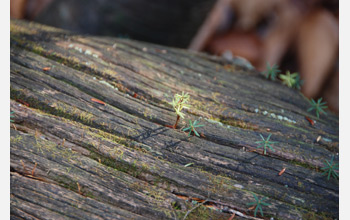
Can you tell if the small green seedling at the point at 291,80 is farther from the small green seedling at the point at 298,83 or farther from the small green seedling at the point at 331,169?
the small green seedling at the point at 331,169

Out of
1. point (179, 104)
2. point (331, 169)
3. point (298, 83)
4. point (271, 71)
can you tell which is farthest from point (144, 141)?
point (298, 83)

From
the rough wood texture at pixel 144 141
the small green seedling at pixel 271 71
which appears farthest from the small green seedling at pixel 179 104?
the small green seedling at pixel 271 71

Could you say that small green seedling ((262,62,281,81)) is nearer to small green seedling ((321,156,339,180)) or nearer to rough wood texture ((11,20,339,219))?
rough wood texture ((11,20,339,219))

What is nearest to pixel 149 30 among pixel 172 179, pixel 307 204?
pixel 172 179

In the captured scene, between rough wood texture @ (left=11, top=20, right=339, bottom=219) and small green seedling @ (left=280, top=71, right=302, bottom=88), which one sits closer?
rough wood texture @ (left=11, top=20, right=339, bottom=219)

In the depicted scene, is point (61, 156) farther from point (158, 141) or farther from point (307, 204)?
point (307, 204)

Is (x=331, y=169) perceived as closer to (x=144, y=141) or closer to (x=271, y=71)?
(x=271, y=71)

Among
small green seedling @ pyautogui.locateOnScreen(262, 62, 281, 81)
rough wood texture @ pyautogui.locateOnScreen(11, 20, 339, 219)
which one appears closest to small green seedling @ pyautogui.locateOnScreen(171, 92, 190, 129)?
rough wood texture @ pyautogui.locateOnScreen(11, 20, 339, 219)
